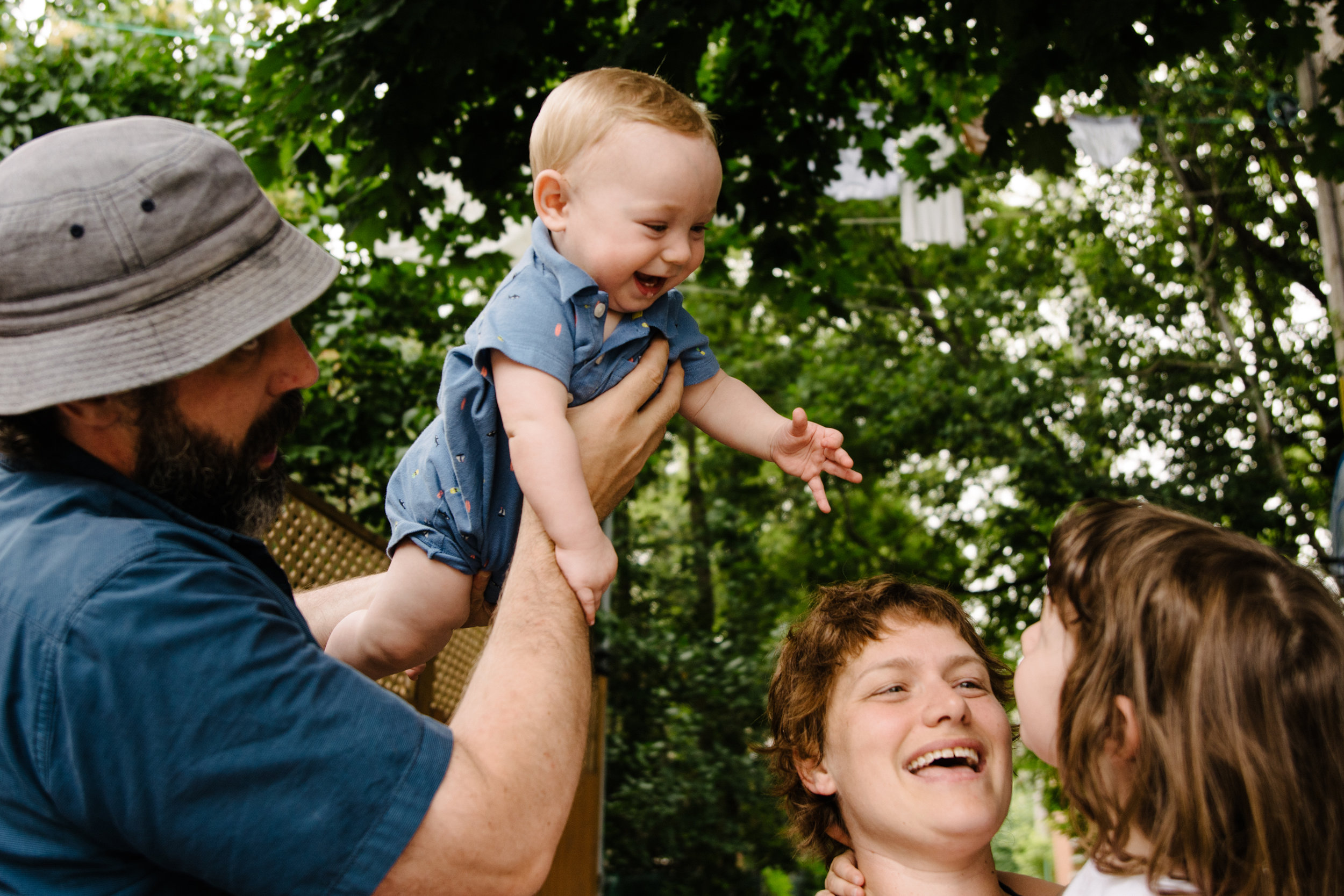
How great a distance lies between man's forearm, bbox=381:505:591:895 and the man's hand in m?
0.34

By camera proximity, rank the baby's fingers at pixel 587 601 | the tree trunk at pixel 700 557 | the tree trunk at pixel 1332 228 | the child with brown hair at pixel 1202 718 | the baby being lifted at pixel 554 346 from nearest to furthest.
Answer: the child with brown hair at pixel 1202 718 → the baby's fingers at pixel 587 601 → the baby being lifted at pixel 554 346 → the tree trunk at pixel 1332 228 → the tree trunk at pixel 700 557

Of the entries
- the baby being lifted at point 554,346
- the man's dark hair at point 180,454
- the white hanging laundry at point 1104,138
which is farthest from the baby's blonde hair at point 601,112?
the white hanging laundry at point 1104,138

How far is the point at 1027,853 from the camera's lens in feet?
100

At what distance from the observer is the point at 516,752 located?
3.97 feet

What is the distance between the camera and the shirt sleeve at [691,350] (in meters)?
1.96

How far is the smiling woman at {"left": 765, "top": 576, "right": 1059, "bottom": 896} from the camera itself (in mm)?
1715

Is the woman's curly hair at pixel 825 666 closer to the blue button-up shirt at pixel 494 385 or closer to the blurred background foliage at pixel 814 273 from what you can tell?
the blue button-up shirt at pixel 494 385

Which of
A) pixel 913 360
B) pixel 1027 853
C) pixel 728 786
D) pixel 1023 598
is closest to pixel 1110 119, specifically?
pixel 913 360

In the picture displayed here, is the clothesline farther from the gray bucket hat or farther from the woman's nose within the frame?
the woman's nose

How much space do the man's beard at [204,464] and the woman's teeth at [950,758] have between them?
1121mm

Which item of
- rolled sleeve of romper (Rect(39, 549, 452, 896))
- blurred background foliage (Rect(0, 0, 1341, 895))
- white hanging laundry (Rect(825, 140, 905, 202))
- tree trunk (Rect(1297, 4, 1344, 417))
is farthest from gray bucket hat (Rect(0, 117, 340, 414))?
white hanging laundry (Rect(825, 140, 905, 202))

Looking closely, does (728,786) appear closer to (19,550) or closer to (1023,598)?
(1023,598)

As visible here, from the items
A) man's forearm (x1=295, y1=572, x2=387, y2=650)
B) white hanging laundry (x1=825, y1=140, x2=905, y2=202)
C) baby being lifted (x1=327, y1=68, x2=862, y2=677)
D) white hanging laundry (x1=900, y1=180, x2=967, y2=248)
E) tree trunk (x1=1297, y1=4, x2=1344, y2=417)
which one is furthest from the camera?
white hanging laundry (x1=900, y1=180, x2=967, y2=248)

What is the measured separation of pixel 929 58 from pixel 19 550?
498 cm
